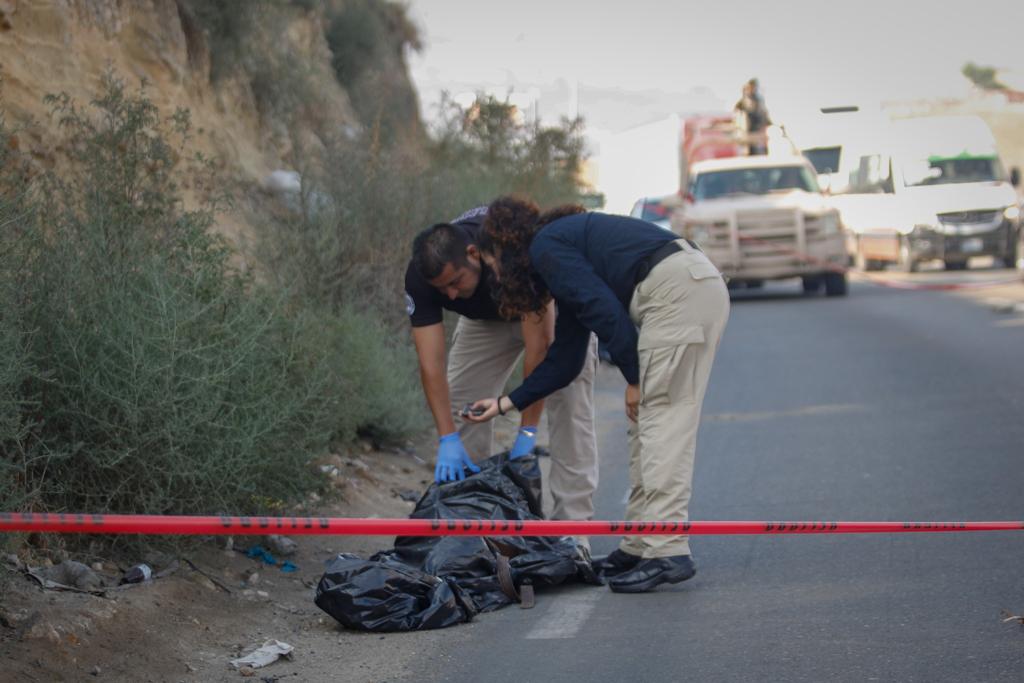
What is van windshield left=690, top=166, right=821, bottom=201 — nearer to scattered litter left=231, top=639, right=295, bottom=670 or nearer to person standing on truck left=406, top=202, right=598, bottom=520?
person standing on truck left=406, top=202, right=598, bottom=520

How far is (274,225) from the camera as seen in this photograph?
1031 centimetres

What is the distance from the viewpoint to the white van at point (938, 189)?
84.0 feet

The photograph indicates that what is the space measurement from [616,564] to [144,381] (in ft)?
7.33

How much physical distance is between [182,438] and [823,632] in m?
2.73

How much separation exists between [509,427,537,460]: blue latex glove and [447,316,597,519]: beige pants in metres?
0.21

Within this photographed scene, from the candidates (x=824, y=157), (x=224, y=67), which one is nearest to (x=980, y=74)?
(x=824, y=157)

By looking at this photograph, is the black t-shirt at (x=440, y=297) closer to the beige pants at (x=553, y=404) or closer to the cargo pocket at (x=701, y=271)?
the beige pants at (x=553, y=404)

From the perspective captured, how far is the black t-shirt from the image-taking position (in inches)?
246

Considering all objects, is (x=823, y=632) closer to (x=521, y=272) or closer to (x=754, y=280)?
(x=521, y=272)

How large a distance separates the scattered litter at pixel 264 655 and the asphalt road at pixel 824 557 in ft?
1.82

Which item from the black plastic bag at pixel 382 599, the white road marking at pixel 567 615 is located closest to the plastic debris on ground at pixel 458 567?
the black plastic bag at pixel 382 599

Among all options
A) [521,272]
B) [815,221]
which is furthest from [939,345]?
[521,272]

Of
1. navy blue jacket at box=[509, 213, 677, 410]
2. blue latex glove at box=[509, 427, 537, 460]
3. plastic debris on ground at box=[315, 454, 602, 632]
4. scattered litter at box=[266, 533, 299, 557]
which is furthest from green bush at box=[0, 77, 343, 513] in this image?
navy blue jacket at box=[509, 213, 677, 410]

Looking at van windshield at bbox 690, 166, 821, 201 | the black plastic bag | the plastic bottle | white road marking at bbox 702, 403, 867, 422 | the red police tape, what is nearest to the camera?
the red police tape
